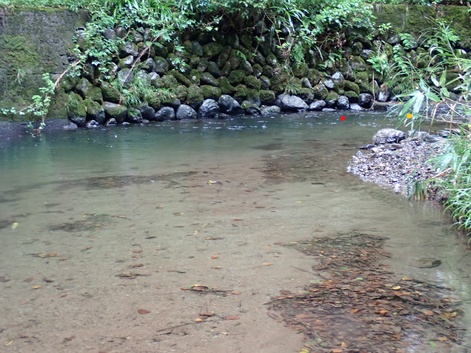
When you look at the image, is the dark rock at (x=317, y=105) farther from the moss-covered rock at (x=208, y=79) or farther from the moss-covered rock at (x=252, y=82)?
the moss-covered rock at (x=208, y=79)

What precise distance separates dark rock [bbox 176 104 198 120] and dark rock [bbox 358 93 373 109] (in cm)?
346

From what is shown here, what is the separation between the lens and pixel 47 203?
4320 millimetres

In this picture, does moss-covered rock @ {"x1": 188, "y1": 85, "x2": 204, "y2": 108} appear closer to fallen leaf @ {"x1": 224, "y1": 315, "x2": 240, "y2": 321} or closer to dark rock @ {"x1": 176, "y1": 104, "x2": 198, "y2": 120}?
dark rock @ {"x1": 176, "y1": 104, "x2": 198, "y2": 120}

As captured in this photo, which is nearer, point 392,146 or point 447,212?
point 447,212

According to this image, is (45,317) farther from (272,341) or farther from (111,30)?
(111,30)

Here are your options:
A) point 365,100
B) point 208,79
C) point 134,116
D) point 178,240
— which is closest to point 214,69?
point 208,79

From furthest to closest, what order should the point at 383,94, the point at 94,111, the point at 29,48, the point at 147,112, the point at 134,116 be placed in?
the point at 383,94 → the point at 147,112 → the point at 134,116 → the point at 94,111 → the point at 29,48

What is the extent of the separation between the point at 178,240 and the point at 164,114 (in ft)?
19.0

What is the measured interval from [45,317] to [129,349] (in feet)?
1.70

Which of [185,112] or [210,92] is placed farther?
[210,92]

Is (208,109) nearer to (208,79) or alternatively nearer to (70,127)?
(208,79)

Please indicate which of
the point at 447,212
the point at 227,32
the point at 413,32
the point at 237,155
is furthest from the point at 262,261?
the point at 413,32

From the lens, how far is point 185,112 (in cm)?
920

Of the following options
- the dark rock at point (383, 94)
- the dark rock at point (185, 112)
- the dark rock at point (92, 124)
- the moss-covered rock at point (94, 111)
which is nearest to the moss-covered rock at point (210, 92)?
the dark rock at point (185, 112)
